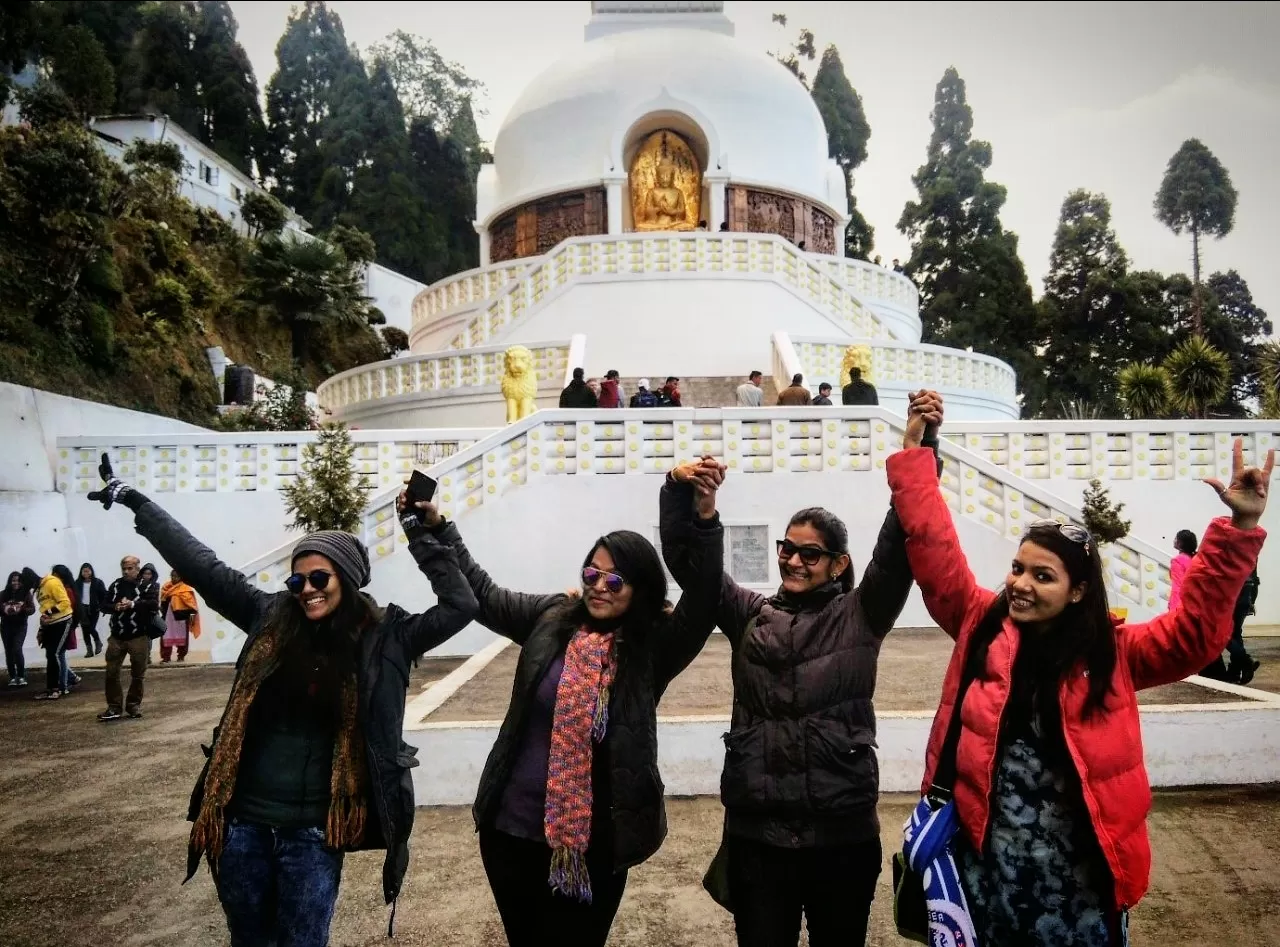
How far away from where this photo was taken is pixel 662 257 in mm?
17031

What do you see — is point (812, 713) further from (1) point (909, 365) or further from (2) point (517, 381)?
(1) point (909, 365)

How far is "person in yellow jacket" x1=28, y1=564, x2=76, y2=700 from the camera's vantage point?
27.5 ft

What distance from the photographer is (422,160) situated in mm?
48781

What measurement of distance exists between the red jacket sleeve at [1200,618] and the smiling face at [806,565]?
0.82 m

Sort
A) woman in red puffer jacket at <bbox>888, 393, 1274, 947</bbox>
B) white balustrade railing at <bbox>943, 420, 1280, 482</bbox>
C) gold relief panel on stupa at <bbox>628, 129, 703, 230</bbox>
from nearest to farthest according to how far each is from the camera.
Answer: woman in red puffer jacket at <bbox>888, 393, 1274, 947</bbox> → white balustrade railing at <bbox>943, 420, 1280, 482</bbox> → gold relief panel on stupa at <bbox>628, 129, 703, 230</bbox>

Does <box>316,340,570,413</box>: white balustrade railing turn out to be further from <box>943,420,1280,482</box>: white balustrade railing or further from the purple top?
the purple top

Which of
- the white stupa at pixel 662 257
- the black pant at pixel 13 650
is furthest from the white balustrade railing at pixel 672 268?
the black pant at pixel 13 650

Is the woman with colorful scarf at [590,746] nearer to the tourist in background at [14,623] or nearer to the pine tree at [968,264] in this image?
the tourist in background at [14,623]

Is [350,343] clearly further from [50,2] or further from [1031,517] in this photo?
[1031,517]

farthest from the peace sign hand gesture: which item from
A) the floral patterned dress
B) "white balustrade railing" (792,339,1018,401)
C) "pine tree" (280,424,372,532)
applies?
"white balustrade railing" (792,339,1018,401)

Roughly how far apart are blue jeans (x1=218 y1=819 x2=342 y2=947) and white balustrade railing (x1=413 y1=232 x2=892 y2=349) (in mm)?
14998

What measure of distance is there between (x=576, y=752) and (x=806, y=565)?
2.90 ft

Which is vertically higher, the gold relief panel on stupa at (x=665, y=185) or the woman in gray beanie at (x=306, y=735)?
the gold relief panel on stupa at (x=665, y=185)

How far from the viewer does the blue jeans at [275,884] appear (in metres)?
2.69
